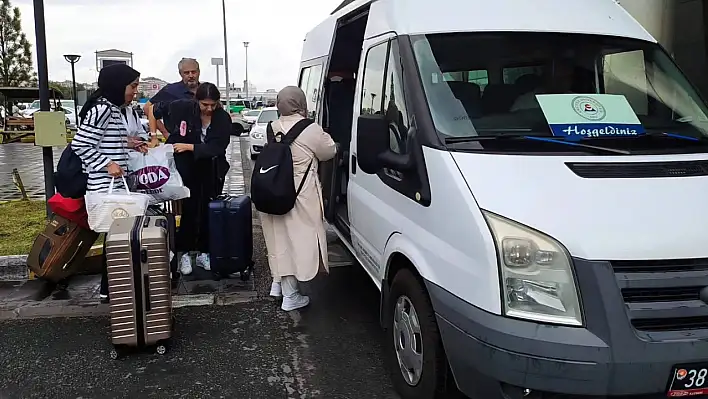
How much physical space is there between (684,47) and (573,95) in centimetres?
494

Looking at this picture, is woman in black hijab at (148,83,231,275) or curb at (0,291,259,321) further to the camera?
woman in black hijab at (148,83,231,275)

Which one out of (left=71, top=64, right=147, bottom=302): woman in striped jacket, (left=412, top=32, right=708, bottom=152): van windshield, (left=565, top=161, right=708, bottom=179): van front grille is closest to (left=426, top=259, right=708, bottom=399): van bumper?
(left=565, top=161, right=708, bottom=179): van front grille

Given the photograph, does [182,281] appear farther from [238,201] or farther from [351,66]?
[351,66]

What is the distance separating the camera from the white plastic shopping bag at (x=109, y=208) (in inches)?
184

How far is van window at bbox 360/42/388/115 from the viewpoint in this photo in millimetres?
4082

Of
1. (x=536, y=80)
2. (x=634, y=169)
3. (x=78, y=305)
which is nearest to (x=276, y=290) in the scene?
(x=78, y=305)

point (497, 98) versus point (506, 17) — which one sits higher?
point (506, 17)

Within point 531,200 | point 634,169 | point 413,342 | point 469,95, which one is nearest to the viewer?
point 531,200

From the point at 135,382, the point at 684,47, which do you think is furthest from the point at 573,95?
the point at 684,47

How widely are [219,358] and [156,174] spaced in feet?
5.77

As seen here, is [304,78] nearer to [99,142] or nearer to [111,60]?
[99,142]

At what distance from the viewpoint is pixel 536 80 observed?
371 centimetres

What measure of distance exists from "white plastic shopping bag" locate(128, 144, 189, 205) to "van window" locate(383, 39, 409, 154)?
221 cm

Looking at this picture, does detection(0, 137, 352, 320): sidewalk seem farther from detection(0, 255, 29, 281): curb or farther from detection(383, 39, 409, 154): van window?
detection(383, 39, 409, 154): van window
